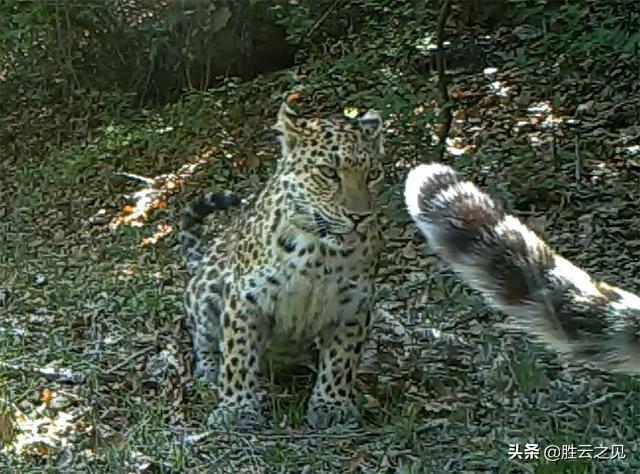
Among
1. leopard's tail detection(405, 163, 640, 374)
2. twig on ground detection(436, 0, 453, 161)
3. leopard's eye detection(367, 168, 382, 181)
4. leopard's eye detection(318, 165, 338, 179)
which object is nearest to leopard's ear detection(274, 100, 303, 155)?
leopard's eye detection(318, 165, 338, 179)

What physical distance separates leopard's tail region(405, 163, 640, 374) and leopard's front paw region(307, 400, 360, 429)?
7.04ft

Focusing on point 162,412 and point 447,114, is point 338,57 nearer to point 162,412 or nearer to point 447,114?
point 447,114

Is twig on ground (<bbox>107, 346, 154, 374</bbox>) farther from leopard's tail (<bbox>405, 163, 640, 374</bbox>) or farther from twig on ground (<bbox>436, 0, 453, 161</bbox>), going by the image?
leopard's tail (<bbox>405, 163, 640, 374</bbox>)

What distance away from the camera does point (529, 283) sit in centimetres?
295

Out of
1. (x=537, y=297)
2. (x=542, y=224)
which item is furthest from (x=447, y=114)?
(x=537, y=297)

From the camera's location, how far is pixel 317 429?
16.8 feet

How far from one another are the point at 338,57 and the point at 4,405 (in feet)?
17.9

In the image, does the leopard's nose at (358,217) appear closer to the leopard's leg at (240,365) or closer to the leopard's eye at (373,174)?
the leopard's eye at (373,174)

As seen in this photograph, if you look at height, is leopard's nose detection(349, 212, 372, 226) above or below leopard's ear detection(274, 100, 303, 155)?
below

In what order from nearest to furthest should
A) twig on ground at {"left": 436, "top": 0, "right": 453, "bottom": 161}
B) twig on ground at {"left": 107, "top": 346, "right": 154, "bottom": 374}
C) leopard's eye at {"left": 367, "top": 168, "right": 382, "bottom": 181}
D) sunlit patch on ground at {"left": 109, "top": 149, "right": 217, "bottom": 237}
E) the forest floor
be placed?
the forest floor < leopard's eye at {"left": 367, "top": 168, "right": 382, "bottom": 181} < twig on ground at {"left": 107, "top": 346, "right": 154, "bottom": 374} < twig on ground at {"left": 436, "top": 0, "right": 453, "bottom": 161} < sunlit patch on ground at {"left": 109, "top": 149, "right": 217, "bottom": 237}

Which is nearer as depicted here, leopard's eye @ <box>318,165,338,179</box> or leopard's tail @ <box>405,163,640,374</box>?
leopard's tail @ <box>405,163,640,374</box>

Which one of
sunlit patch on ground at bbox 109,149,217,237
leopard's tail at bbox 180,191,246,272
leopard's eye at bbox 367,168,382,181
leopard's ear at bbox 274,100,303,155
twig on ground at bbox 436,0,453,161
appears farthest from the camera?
sunlit patch on ground at bbox 109,149,217,237

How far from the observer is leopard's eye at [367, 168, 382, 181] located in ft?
16.6

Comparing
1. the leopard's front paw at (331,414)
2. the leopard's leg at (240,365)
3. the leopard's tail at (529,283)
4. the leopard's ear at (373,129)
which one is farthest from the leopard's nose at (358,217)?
the leopard's tail at (529,283)
